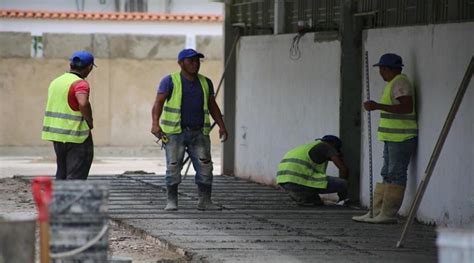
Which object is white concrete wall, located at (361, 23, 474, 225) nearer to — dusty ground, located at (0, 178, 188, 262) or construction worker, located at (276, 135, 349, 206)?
construction worker, located at (276, 135, 349, 206)

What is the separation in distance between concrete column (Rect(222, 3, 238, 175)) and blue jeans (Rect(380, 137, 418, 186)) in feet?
22.2

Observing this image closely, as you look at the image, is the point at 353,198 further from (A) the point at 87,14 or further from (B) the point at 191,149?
(A) the point at 87,14

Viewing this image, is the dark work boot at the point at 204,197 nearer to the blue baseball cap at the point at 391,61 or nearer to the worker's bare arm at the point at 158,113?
the worker's bare arm at the point at 158,113

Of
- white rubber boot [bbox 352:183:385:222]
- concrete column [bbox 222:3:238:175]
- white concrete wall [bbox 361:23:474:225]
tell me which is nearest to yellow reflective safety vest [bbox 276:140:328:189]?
white rubber boot [bbox 352:183:385:222]

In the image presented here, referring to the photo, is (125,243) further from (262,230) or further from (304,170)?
(304,170)

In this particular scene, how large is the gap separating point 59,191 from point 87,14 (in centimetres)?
2561

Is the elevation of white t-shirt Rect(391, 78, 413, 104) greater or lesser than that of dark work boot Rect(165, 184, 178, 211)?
greater

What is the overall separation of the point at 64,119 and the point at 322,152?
11.9 ft

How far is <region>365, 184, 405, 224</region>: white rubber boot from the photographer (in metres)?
14.2

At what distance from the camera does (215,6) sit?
131 feet

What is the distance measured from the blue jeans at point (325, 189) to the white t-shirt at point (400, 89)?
82.4 inches

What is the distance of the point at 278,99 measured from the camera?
18.9m

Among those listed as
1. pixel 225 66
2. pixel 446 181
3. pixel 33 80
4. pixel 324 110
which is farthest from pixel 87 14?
pixel 446 181

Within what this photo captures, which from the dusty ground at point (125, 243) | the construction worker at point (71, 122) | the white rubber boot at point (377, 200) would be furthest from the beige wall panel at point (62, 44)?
the construction worker at point (71, 122)
